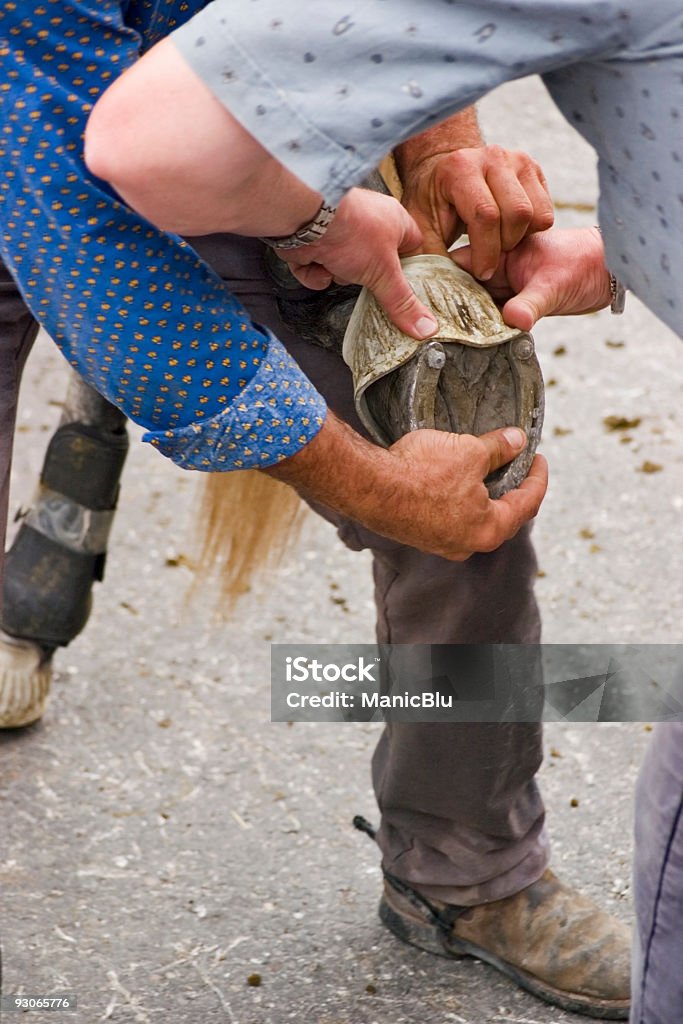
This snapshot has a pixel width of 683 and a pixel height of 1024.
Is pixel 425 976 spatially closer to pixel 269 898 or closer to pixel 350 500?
pixel 269 898

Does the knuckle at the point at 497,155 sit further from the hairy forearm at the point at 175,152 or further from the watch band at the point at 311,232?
the hairy forearm at the point at 175,152

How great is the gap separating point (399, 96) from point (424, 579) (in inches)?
27.5

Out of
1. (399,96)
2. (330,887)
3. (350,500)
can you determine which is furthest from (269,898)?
(399,96)

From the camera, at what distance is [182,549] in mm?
2594

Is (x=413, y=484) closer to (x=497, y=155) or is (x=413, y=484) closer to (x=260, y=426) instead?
(x=260, y=426)

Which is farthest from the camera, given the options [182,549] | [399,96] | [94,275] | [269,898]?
[182,549]

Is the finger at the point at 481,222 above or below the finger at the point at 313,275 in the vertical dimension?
above

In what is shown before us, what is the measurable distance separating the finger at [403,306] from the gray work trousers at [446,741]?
18 centimetres

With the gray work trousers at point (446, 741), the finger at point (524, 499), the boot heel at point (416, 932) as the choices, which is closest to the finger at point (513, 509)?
the finger at point (524, 499)

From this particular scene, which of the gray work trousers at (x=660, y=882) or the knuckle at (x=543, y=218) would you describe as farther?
the knuckle at (x=543, y=218)

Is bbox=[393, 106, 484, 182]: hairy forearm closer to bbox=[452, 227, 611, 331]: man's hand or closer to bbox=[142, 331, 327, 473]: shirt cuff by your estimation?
bbox=[452, 227, 611, 331]: man's hand

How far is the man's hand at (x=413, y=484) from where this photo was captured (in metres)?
1.33

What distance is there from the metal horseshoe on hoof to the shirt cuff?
4.6 inches

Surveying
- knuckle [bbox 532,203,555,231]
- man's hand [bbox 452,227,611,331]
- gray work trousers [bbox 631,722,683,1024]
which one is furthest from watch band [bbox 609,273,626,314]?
gray work trousers [bbox 631,722,683,1024]
